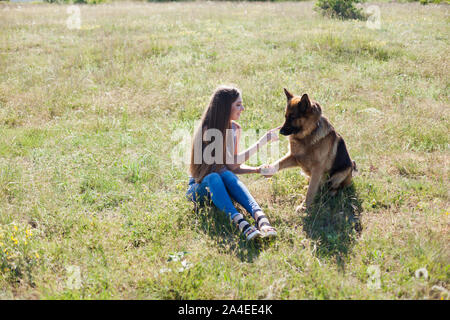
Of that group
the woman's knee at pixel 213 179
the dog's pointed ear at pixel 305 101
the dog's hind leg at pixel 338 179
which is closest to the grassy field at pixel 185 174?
the dog's hind leg at pixel 338 179

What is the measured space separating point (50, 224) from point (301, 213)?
296cm

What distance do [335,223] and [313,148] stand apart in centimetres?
92

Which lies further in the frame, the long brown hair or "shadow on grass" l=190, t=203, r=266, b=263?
the long brown hair

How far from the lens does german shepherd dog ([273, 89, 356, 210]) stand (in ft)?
12.2

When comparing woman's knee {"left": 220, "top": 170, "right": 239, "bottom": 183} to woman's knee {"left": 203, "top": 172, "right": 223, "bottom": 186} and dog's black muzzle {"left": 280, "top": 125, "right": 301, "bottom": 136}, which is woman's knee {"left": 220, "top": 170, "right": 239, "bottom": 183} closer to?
woman's knee {"left": 203, "top": 172, "right": 223, "bottom": 186}

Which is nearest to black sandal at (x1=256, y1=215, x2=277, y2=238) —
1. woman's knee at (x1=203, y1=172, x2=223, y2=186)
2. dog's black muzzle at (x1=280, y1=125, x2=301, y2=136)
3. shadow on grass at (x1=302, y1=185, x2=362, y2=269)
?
shadow on grass at (x1=302, y1=185, x2=362, y2=269)

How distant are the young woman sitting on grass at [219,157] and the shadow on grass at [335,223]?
0.70 metres

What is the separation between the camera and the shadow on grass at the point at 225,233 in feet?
10.6

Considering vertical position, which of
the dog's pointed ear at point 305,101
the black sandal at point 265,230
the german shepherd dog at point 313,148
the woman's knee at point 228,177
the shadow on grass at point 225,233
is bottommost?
the shadow on grass at point 225,233

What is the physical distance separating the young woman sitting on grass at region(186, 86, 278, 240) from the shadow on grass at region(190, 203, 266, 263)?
0.48 feet

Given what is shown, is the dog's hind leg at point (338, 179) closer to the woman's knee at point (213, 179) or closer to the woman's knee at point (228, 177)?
the woman's knee at point (228, 177)

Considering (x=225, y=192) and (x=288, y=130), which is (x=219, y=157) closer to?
(x=225, y=192)
